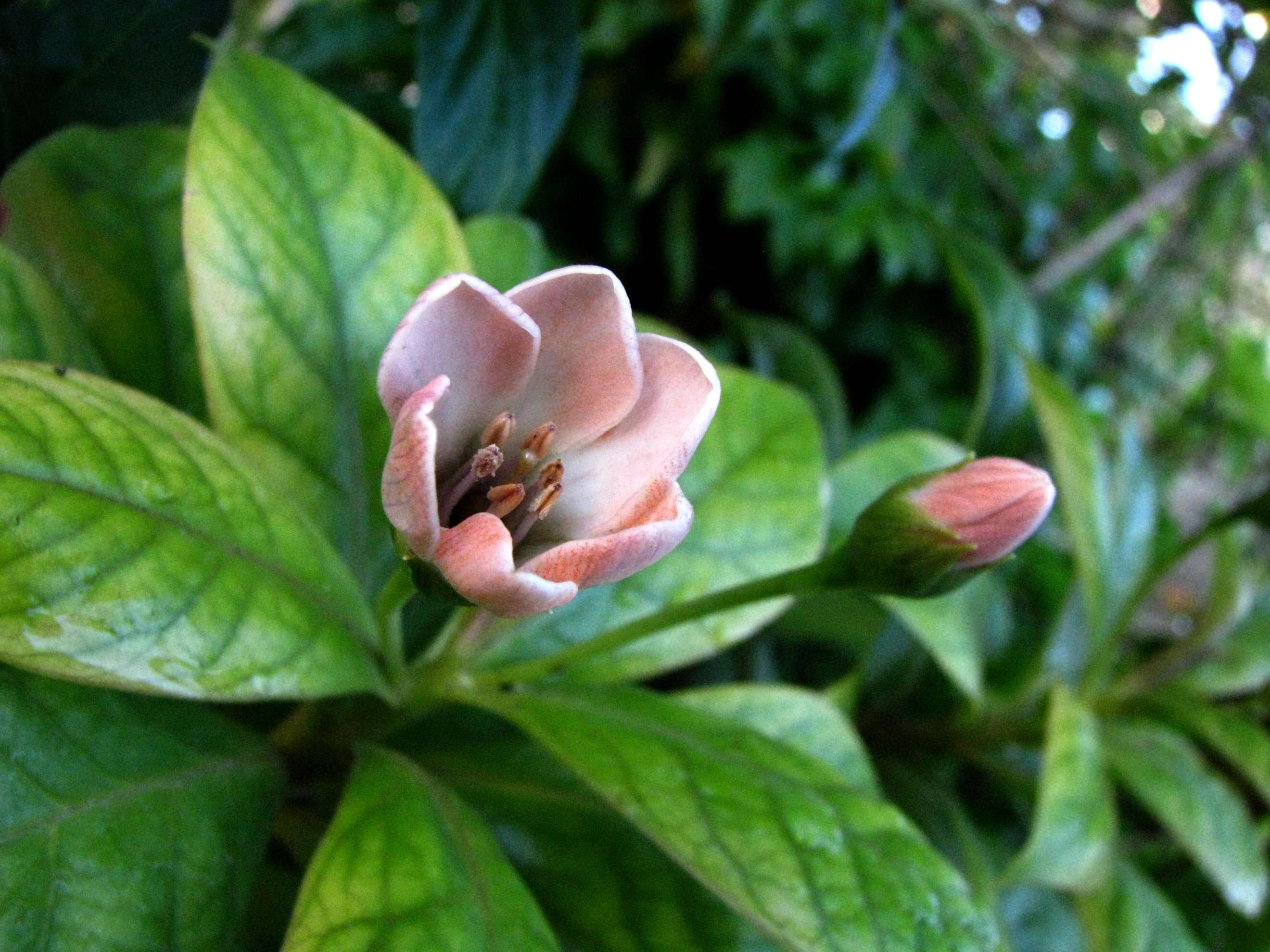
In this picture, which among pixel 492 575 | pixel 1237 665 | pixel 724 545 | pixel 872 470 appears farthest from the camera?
pixel 1237 665

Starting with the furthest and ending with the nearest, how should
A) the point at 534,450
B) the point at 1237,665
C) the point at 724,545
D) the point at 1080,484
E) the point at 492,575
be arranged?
1. the point at 1237,665
2. the point at 1080,484
3. the point at 724,545
4. the point at 534,450
5. the point at 492,575

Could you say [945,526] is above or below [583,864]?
above

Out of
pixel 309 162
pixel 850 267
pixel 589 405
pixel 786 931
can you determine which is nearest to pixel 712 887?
pixel 786 931

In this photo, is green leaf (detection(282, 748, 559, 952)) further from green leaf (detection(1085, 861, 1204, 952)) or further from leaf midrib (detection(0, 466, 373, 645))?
green leaf (detection(1085, 861, 1204, 952))

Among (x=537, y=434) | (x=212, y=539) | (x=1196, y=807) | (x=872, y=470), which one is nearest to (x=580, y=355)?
(x=537, y=434)

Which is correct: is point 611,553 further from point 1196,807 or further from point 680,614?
point 1196,807

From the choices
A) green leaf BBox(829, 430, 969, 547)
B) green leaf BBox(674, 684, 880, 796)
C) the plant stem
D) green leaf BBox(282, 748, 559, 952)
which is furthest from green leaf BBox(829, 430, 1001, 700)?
green leaf BBox(282, 748, 559, 952)

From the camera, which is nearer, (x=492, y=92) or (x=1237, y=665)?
(x=492, y=92)

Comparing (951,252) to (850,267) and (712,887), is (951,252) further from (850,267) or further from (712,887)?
(850,267)

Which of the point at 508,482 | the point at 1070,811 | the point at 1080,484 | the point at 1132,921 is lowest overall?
the point at 1132,921
